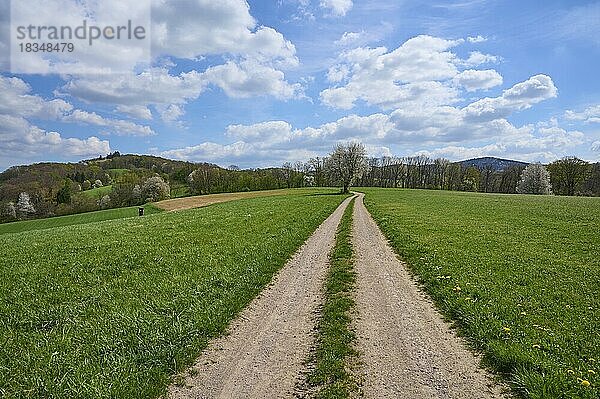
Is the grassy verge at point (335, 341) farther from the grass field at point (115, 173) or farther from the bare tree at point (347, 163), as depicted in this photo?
the grass field at point (115, 173)

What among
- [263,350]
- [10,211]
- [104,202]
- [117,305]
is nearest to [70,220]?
[10,211]

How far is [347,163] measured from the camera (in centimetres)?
7225

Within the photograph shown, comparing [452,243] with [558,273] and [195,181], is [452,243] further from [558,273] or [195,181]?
[195,181]

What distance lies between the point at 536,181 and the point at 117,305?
105042 millimetres

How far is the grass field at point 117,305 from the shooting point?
6445 millimetres

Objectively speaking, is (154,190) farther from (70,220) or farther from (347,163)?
(347,163)

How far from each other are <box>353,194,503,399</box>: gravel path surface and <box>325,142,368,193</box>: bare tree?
61096mm

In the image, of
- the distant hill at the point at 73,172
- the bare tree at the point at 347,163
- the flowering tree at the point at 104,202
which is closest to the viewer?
the bare tree at the point at 347,163

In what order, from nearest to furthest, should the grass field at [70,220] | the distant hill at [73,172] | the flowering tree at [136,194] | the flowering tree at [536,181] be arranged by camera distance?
the grass field at [70,220] < the distant hill at [73,172] < the flowering tree at [136,194] < the flowering tree at [536,181]

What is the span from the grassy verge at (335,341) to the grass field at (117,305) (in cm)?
230

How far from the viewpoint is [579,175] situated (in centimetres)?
8969

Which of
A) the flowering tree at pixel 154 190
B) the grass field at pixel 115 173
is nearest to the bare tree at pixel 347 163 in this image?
the flowering tree at pixel 154 190

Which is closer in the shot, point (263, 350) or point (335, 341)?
point (263, 350)

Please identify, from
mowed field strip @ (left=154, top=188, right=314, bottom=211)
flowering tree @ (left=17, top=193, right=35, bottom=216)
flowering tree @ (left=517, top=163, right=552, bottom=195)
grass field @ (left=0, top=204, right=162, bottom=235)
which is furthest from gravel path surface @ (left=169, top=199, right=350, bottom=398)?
flowering tree @ (left=517, top=163, right=552, bottom=195)
